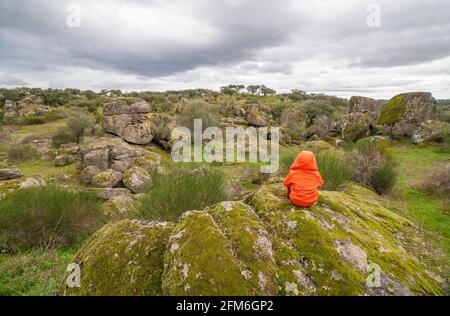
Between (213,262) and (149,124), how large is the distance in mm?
21753

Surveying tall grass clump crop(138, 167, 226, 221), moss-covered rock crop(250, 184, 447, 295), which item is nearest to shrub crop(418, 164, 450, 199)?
moss-covered rock crop(250, 184, 447, 295)

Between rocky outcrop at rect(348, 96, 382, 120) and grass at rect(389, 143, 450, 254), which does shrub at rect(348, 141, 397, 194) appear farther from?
rocky outcrop at rect(348, 96, 382, 120)

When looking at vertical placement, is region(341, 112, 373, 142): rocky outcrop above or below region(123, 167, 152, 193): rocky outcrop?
above

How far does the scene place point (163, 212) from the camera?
6.10 metres

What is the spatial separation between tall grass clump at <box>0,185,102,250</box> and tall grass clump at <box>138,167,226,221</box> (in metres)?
2.13

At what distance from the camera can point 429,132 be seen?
1917cm

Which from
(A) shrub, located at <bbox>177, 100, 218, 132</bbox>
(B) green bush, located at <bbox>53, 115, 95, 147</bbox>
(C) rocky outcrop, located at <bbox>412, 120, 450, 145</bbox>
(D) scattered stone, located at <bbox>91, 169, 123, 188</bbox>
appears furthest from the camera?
(A) shrub, located at <bbox>177, 100, 218, 132</bbox>

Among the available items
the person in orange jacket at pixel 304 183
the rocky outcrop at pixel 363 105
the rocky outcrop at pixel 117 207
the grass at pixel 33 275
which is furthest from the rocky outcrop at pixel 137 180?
the rocky outcrop at pixel 363 105

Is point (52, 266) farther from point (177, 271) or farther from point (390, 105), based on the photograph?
point (390, 105)

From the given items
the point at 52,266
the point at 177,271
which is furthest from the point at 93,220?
the point at 177,271

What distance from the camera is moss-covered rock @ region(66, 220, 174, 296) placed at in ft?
7.69

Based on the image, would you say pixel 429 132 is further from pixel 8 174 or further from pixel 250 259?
pixel 8 174

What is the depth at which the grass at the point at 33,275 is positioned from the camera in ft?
12.1

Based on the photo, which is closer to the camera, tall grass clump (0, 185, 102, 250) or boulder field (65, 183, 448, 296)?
boulder field (65, 183, 448, 296)
